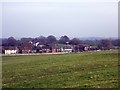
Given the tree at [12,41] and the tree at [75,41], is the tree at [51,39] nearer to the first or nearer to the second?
the tree at [75,41]

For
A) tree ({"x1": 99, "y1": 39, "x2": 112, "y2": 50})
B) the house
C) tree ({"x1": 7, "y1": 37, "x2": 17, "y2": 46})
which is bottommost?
the house

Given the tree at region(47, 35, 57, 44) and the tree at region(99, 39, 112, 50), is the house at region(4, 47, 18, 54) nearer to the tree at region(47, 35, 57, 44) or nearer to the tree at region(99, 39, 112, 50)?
the tree at region(47, 35, 57, 44)

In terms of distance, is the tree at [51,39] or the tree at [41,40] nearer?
the tree at [41,40]

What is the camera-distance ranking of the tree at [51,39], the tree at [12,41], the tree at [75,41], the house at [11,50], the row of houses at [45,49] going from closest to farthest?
the tree at [12,41] → the house at [11,50] → the row of houses at [45,49] → the tree at [51,39] → the tree at [75,41]

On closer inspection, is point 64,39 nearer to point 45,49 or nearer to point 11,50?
point 45,49

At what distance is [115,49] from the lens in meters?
34.7

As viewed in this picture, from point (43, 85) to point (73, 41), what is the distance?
25840 millimetres

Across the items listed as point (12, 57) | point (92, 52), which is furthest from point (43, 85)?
point (92, 52)

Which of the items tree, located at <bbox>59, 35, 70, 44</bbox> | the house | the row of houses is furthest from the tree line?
the house

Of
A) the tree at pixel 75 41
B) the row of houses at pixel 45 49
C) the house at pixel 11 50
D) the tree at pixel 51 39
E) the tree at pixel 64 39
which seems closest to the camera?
the house at pixel 11 50

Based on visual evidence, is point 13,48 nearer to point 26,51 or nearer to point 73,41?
point 26,51

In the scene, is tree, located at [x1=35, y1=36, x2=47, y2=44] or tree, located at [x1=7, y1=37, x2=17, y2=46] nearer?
tree, located at [x1=7, y1=37, x2=17, y2=46]

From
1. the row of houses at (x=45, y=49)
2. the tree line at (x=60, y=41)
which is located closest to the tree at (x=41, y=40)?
the tree line at (x=60, y=41)

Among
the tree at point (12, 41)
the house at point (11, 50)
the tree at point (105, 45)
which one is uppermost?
the tree at point (12, 41)
